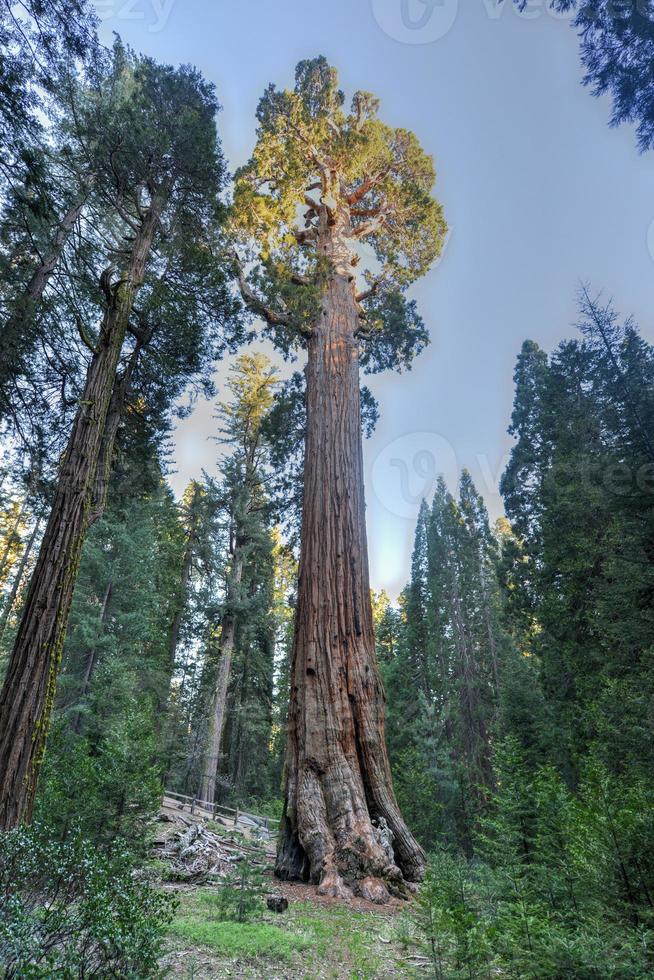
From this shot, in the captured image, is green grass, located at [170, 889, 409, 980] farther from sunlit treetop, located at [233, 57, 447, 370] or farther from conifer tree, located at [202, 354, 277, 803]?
conifer tree, located at [202, 354, 277, 803]

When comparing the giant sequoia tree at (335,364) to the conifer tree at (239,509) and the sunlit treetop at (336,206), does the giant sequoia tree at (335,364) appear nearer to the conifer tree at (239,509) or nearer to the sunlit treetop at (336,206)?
the sunlit treetop at (336,206)

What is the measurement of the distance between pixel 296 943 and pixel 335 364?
22.9 feet

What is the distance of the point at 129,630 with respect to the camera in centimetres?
1484

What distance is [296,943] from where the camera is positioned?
2.71m

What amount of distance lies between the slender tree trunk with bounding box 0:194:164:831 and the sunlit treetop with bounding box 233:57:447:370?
13.7ft

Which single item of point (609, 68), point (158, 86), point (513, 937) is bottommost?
point (513, 937)

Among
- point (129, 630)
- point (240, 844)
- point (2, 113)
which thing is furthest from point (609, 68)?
point (129, 630)

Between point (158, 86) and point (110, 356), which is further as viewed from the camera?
point (158, 86)

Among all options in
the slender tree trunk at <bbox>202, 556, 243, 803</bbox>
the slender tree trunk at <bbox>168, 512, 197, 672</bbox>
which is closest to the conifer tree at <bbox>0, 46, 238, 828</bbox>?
the slender tree trunk at <bbox>202, 556, 243, 803</bbox>

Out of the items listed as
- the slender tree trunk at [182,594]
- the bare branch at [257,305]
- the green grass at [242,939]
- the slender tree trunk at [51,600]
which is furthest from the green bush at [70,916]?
the slender tree trunk at [182,594]

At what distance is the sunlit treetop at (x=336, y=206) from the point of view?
9461 mm

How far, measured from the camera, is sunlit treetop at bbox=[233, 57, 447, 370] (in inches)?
372

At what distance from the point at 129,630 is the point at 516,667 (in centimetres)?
1366

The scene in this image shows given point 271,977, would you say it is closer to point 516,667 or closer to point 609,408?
point 609,408
